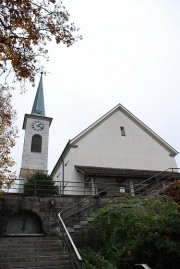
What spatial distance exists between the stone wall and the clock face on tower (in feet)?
64.7

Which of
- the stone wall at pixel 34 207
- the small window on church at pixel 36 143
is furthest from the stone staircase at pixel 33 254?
the small window on church at pixel 36 143

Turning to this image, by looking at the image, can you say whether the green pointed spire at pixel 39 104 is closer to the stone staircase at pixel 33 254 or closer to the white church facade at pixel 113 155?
the white church facade at pixel 113 155

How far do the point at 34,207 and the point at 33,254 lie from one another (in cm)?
434

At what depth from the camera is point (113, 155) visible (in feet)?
65.1

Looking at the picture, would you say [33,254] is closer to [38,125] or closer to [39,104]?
[38,125]

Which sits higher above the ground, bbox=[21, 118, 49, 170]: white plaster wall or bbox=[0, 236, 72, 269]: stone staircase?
bbox=[21, 118, 49, 170]: white plaster wall

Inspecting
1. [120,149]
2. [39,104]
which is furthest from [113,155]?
[39,104]

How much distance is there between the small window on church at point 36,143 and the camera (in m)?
30.0

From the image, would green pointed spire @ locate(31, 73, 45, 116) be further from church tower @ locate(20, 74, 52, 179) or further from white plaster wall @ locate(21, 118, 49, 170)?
white plaster wall @ locate(21, 118, 49, 170)

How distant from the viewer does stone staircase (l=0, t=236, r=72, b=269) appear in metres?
7.77

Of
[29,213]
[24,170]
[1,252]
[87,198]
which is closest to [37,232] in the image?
[29,213]

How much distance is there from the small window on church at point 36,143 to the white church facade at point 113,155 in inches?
241

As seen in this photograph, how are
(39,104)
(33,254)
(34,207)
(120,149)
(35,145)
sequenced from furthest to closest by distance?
(39,104)
(35,145)
(120,149)
(34,207)
(33,254)

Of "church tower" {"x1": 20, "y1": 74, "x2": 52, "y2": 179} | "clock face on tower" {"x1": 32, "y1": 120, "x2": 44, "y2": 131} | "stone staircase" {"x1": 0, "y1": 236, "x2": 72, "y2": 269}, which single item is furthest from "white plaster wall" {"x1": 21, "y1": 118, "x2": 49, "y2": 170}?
"stone staircase" {"x1": 0, "y1": 236, "x2": 72, "y2": 269}
